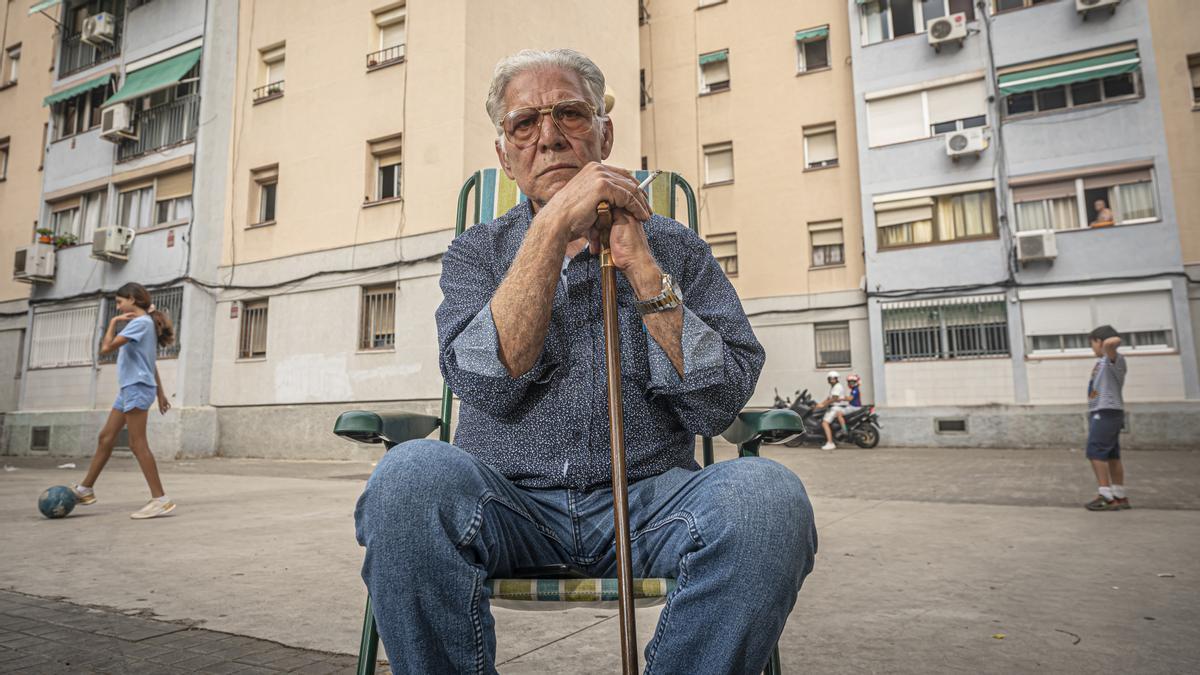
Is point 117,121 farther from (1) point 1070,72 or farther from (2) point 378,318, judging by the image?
(1) point 1070,72

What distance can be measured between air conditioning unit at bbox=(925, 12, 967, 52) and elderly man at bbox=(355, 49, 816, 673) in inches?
618

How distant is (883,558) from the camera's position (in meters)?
3.59

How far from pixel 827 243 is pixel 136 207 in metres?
15.0

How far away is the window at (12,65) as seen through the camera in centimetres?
1770

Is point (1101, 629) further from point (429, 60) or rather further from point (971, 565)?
point (429, 60)

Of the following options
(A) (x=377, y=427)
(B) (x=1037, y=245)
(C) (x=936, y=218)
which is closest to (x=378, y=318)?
(A) (x=377, y=427)

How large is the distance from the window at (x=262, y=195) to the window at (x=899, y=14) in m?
13.1

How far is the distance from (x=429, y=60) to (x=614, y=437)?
39.5ft

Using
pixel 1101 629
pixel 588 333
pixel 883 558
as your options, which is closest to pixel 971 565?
pixel 883 558

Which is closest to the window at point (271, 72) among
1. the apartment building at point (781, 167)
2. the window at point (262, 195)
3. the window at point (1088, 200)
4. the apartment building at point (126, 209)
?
the apartment building at point (126, 209)

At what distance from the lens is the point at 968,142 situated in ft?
46.9

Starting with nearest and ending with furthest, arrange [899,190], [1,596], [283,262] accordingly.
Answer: [1,596] < [283,262] < [899,190]

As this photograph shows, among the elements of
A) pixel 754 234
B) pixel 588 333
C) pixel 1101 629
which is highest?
pixel 754 234

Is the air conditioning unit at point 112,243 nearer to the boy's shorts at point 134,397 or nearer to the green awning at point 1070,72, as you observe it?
the boy's shorts at point 134,397
